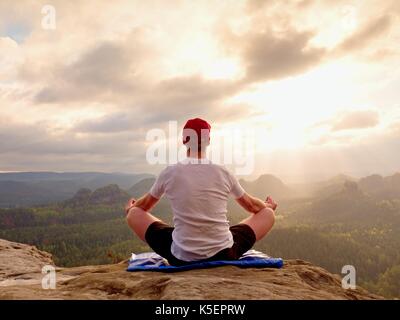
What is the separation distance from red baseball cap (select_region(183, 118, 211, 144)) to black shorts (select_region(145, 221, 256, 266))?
1957 mm

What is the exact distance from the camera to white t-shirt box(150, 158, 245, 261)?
675 cm

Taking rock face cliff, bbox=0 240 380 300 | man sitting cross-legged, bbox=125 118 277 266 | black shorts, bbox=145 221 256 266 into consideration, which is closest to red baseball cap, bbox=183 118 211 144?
man sitting cross-legged, bbox=125 118 277 266

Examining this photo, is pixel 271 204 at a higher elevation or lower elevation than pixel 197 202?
lower

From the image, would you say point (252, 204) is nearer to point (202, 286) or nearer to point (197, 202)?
point (197, 202)

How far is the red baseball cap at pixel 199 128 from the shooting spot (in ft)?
22.9

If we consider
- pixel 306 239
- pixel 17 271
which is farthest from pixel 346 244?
pixel 17 271

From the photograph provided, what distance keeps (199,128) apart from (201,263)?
8.24 ft

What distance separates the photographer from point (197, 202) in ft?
22.1

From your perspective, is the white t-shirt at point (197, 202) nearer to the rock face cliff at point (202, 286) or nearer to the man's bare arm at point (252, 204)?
the rock face cliff at point (202, 286)

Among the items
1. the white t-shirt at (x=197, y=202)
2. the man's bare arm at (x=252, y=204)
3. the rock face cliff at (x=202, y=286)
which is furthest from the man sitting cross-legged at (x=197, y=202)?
the rock face cliff at (x=202, y=286)

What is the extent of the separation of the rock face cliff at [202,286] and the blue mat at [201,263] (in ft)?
0.45

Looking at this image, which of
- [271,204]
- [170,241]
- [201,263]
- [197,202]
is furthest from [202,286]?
[271,204]
